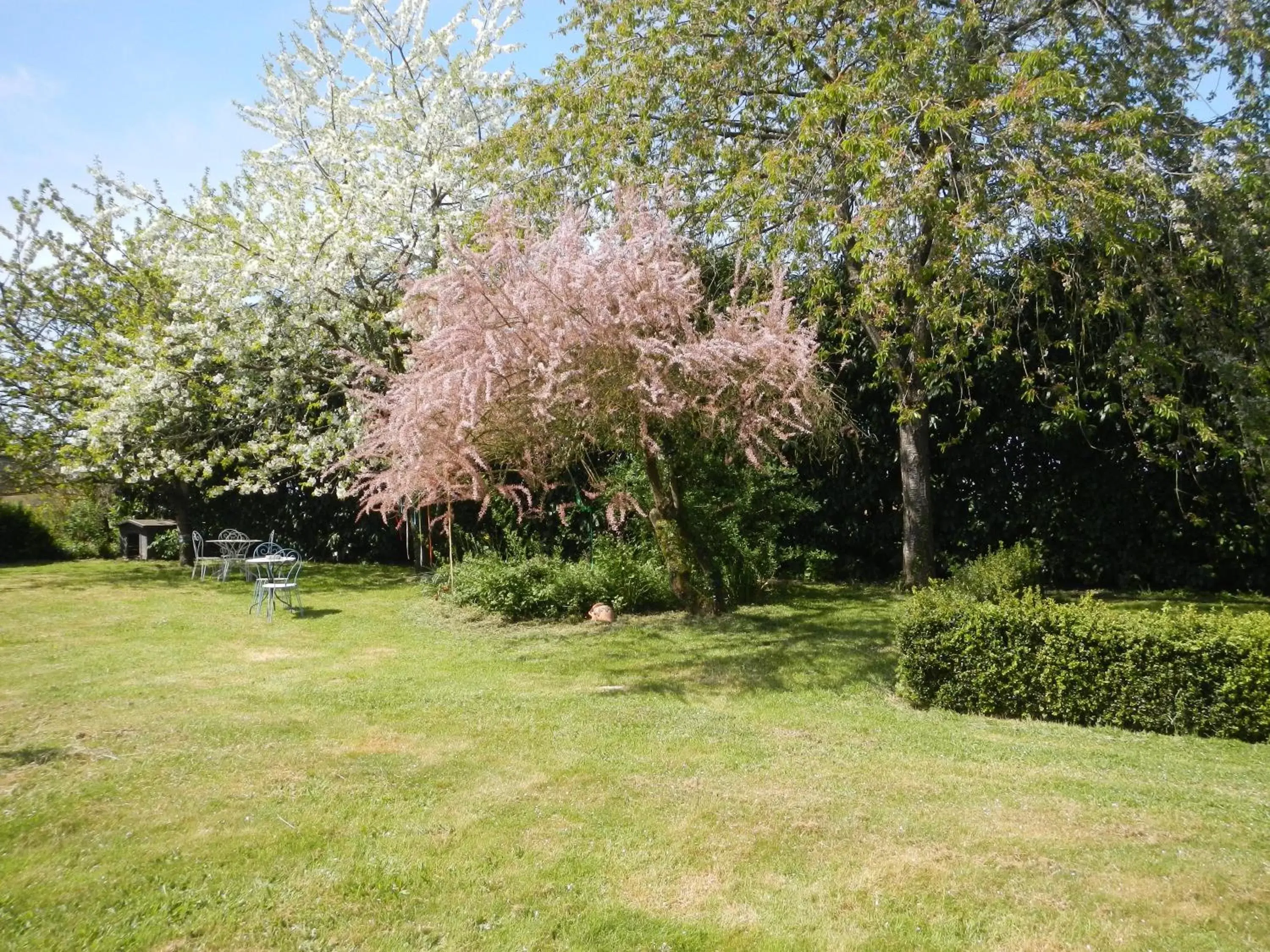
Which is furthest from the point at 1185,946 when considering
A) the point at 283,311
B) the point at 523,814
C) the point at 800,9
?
the point at 283,311

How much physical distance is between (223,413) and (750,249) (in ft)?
30.0

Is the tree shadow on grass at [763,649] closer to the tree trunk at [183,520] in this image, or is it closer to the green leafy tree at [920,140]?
the green leafy tree at [920,140]

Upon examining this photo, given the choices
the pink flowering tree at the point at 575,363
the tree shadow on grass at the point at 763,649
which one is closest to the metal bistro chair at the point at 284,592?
the pink flowering tree at the point at 575,363

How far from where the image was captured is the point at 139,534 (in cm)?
1708

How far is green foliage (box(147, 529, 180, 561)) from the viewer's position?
673 inches

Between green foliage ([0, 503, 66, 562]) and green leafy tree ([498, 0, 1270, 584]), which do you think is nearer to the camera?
green leafy tree ([498, 0, 1270, 584])

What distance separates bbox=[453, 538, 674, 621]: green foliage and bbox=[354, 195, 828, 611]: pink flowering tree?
5.17 feet

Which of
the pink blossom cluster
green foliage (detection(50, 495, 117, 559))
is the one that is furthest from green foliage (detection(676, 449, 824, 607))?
green foliage (detection(50, 495, 117, 559))

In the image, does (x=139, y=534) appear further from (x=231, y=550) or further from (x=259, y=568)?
(x=259, y=568)

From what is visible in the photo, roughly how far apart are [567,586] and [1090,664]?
5.68 m

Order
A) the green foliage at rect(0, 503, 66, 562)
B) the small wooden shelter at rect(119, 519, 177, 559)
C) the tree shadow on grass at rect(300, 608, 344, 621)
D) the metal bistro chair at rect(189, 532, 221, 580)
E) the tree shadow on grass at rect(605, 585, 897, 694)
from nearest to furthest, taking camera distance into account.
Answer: the tree shadow on grass at rect(605, 585, 897, 694)
the tree shadow on grass at rect(300, 608, 344, 621)
the metal bistro chair at rect(189, 532, 221, 580)
the small wooden shelter at rect(119, 519, 177, 559)
the green foliage at rect(0, 503, 66, 562)

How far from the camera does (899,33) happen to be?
809cm

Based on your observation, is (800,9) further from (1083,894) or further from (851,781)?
(1083,894)

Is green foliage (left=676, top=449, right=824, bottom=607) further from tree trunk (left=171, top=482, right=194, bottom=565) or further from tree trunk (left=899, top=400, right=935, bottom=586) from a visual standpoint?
tree trunk (left=171, top=482, right=194, bottom=565)
